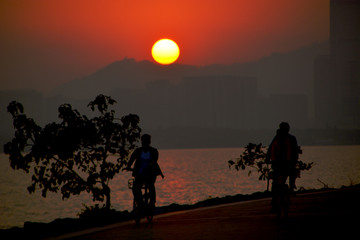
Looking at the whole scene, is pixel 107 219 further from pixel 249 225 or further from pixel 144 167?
pixel 249 225

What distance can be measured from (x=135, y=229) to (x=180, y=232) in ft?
4.14

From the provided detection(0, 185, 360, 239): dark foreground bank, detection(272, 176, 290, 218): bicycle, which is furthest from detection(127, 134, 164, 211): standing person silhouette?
detection(272, 176, 290, 218): bicycle

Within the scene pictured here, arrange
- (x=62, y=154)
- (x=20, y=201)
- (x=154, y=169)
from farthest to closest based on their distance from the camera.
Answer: (x=20, y=201) → (x=62, y=154) → (x=154, y=169)

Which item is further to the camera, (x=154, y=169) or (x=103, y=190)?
(x=103, y=190)

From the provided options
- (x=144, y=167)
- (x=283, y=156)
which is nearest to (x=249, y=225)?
(x=283, y=156)

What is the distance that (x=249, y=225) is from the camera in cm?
1229

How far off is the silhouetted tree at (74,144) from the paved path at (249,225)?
5868 millimetres

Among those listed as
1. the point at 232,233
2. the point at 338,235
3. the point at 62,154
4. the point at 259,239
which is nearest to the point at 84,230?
the point at 232,233

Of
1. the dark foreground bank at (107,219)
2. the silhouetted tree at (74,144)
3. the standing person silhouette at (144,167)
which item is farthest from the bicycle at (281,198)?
the silhouetted tree at (74,144)

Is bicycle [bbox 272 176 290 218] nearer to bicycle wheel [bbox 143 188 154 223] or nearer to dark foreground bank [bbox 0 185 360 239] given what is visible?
dark foreground bank [bbox 0 185 360 239]

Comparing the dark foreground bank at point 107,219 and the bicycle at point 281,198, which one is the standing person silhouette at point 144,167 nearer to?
the dark foreground bank at point 107,219

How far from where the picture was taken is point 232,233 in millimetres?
11227

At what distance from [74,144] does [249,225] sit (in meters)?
10.2

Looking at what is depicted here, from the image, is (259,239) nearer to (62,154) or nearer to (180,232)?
(180,232)
